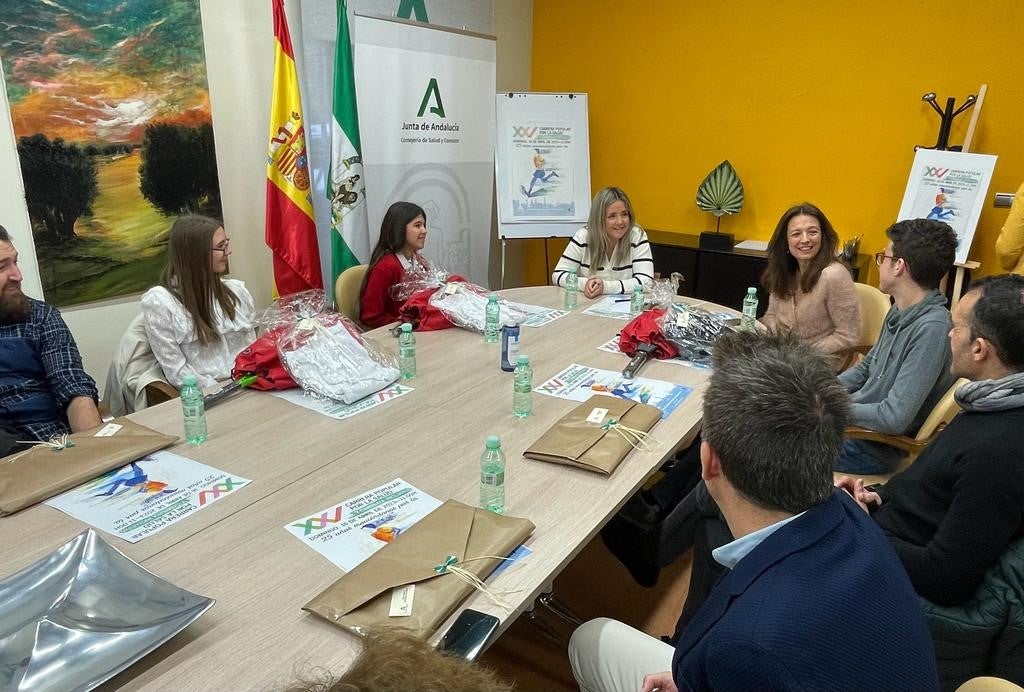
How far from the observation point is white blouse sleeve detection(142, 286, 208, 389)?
2.54 m

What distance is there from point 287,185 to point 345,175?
375 millimetres

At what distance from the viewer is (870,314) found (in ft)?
10.5

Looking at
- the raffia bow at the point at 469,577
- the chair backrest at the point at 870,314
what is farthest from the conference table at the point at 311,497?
the chair backrest at the point at 870,314

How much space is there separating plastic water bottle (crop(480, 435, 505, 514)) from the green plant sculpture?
12.4 feet

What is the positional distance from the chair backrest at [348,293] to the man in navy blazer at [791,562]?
2490 mm

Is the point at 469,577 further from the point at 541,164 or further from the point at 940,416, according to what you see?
the point at 541,164

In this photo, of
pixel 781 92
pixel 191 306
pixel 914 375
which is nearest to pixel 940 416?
pixel 914 375

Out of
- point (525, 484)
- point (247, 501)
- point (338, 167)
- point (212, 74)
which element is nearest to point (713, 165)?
point (338, 167)

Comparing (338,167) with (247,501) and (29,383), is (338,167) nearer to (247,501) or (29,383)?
(29,383)

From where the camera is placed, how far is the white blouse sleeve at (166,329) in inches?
100.0

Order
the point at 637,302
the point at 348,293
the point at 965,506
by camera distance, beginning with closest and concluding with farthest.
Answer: the point at 965,506, the point at 637,302, the point at 348,293

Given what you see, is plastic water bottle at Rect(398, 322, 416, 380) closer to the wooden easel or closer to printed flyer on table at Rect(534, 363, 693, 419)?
printed flyer on table at Rect(534, 363, 693, 419)

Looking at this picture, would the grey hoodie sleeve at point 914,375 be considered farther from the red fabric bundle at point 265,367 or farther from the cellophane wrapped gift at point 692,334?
the red fabric bundle at point 265,367

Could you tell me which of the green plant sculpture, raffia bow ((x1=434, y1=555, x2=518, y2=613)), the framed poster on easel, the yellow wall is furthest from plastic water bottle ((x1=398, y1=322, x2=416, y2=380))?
the yellow wall
